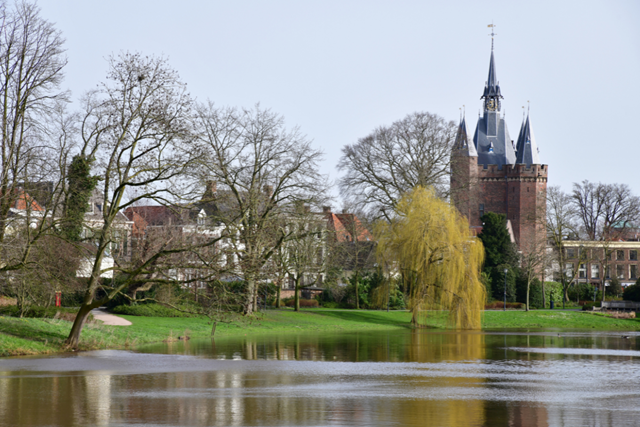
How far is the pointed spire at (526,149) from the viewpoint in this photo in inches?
3711

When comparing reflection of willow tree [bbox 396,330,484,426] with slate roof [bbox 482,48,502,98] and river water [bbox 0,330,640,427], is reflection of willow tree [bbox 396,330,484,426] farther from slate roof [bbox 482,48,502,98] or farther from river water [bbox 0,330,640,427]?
slate roof [bbox 482,48,502,98]

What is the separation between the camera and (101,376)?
57.9 feet

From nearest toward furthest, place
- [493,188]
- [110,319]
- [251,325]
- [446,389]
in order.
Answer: [446,389] < [110,319] < [251,325] < [493,188]

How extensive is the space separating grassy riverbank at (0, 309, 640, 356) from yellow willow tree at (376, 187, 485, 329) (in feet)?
5.63

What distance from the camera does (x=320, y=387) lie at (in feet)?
53.5

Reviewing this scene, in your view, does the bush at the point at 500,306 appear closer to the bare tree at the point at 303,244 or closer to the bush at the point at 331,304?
the bush at the point at 331,304

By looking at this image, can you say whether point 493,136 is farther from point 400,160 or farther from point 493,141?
point 400,160

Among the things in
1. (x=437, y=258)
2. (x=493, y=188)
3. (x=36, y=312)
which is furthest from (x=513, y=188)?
(x=36, y=312)

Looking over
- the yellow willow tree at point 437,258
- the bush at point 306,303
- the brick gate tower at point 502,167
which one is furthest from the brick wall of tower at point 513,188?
the yellow willow tree at point 437,258

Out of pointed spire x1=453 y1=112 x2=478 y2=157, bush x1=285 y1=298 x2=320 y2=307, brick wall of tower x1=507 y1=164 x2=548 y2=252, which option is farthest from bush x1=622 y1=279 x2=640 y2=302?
bush x1=285 y1=298 x2=320 y2=307

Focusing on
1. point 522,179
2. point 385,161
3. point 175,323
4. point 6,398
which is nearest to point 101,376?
point 6,398

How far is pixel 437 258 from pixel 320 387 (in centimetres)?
2781

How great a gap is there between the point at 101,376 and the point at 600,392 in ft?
38.2

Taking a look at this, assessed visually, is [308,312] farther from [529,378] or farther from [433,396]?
[433,396]
